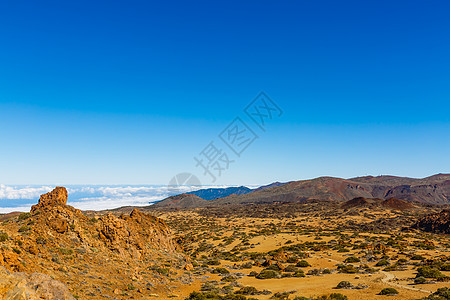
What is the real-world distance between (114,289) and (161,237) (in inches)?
611

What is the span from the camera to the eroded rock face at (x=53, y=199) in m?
24.1

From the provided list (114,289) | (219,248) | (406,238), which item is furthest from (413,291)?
(406,238)

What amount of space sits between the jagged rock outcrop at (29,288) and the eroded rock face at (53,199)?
14637 millimetres

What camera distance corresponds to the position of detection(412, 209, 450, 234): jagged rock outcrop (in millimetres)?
47812

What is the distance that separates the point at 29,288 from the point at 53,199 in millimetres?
17689

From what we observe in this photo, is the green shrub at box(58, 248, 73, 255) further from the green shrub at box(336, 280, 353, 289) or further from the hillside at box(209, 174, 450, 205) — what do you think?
the hillside at box(209, 174, 450, 205)

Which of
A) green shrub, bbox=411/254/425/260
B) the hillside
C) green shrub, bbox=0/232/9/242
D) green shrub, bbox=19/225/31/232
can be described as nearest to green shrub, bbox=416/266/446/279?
green shrub, bbox=411/254/425/260

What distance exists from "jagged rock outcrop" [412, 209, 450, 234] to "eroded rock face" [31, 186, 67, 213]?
6022cm

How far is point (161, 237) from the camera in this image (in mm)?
31922

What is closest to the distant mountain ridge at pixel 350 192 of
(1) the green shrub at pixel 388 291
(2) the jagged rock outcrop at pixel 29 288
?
(1) the green shrub at pixel 388 291

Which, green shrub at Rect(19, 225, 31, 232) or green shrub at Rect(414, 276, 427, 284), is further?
green shrub at Rect(19, 225, 31, 232)

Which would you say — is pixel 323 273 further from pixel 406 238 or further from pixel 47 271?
Answer: pixel 406 238

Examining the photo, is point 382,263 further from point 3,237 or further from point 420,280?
point 3,237

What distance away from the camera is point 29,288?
9.70 m
